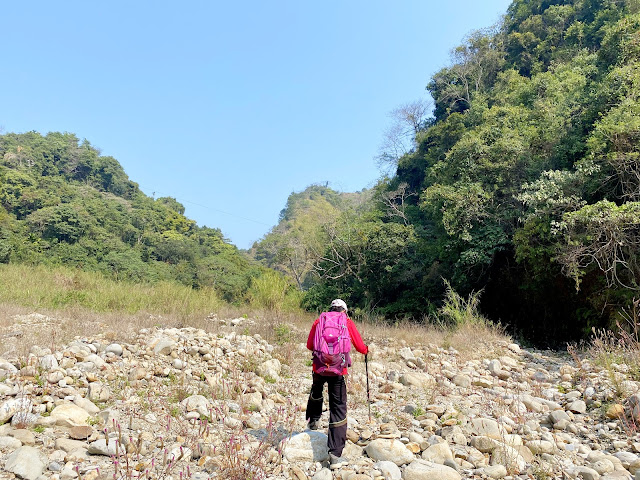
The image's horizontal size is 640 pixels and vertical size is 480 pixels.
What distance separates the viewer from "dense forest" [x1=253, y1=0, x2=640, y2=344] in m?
8.38

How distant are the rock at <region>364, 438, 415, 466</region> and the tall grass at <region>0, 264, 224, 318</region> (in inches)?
249

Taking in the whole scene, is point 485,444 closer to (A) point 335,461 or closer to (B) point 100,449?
(A) point 335,461

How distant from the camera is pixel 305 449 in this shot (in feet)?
10.7

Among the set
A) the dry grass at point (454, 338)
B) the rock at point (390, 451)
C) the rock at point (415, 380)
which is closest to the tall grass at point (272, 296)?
the dry grass at point (454, 338)

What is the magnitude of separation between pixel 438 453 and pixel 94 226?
3125 centimetres

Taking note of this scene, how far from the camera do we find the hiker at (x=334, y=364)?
3.20 metres

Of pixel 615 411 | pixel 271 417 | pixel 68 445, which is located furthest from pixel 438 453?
pixel 68 445

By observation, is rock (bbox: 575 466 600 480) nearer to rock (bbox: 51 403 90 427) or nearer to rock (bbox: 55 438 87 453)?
rock (bbox: 55 438 87 453)

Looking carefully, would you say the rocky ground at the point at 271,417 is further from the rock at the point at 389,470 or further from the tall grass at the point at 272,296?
the tall grass at the point at 272,296

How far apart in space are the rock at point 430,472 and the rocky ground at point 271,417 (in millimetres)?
10

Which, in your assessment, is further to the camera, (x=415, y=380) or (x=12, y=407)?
(x=415, y=380)

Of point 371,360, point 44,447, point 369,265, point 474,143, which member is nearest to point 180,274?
point 369,265

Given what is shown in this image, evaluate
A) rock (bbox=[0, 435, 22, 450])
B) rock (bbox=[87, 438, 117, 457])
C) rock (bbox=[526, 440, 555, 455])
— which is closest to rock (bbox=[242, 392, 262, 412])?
rock (bbox=[87, 438, 117, 457])

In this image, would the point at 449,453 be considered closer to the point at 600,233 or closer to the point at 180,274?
the point at 600,233
